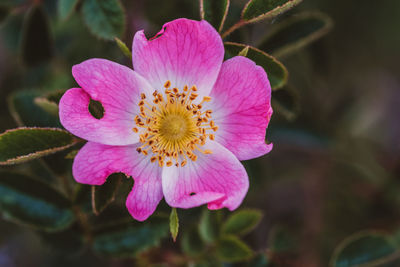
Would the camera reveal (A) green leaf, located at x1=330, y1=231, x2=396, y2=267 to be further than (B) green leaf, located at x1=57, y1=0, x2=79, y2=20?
Yes

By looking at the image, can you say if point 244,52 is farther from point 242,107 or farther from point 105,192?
point 105,192

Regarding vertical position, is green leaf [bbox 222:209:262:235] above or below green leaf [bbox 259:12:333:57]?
below

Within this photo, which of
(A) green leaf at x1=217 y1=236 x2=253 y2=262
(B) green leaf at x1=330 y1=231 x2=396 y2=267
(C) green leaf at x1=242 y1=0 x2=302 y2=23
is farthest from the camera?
(B) green leaf at x1=330 y1=231 x2=396 y2=267

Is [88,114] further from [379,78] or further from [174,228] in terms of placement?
[379,78]

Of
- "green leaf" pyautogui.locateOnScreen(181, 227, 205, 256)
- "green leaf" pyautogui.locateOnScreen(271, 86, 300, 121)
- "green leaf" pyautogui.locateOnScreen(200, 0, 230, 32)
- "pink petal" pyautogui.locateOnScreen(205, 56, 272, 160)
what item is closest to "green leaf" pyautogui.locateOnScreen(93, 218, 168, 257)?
"green leaf" pyautogui.locateOnScreen(181, 227, 205, 256)

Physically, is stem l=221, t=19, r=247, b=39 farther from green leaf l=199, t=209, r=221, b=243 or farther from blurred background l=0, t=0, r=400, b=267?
green leaf l=199, t=209, r=221, b=243

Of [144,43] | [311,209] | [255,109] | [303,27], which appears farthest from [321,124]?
[144,43]

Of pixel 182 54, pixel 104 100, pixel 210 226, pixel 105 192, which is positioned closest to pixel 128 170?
pixel 105 192
